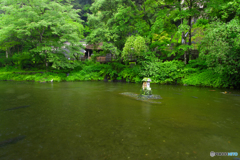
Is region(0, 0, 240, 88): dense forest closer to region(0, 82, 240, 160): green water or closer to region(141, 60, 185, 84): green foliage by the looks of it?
region(141, 60, 185, 84): green foliage

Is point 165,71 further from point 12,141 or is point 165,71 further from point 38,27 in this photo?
point 38,27

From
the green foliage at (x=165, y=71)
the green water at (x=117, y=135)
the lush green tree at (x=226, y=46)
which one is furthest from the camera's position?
the green foliage at (x=165, y=71)

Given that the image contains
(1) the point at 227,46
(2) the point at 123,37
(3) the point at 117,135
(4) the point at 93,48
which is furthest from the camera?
(4) the point at 93,48

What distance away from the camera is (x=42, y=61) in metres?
24.0

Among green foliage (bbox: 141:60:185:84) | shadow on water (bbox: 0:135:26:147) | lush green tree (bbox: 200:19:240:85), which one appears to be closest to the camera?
shadow on water (bbox: 0:135:26:147)

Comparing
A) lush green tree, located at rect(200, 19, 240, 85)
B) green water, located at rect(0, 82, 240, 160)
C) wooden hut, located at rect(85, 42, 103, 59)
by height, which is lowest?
green water, located at rect(0, 82, 240, 160)

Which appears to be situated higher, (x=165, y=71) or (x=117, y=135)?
(x=165, y=71)

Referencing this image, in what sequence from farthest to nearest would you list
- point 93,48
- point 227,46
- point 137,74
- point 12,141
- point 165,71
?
point 93,48 < point 137,74 < point 165,71 < point 227,46 < point 12,141

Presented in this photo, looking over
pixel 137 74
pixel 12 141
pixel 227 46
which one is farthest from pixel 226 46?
pixel 12 141

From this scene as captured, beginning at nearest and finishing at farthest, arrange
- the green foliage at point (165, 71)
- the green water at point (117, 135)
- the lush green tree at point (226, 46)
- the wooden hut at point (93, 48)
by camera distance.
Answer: the green water at point (117, 135) < the lush green tree at point (226, 46) < the green foliage at point (165, 71) < the wooden hut at point (93, 48)

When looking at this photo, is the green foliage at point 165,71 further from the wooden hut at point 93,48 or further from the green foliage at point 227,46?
the wooden hut at point 93,48

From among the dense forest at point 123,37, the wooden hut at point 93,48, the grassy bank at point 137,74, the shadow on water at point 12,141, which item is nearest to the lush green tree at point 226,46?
the grassy bank at point 137,74

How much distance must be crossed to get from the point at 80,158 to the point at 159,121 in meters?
2.75

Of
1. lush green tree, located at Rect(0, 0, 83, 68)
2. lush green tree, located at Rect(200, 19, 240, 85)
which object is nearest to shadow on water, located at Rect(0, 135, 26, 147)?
lush green tree, located at Rect(200, 19, 240, 85)
